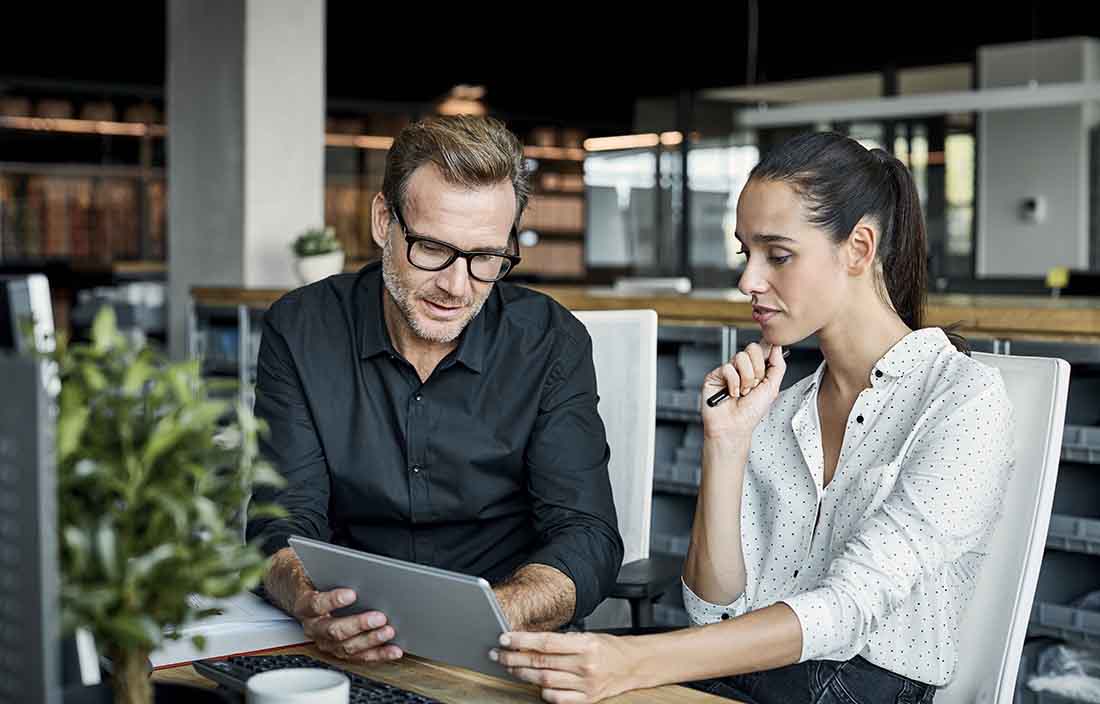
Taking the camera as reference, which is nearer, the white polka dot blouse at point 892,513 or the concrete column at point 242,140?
the white polka dot blouse at point 892,513

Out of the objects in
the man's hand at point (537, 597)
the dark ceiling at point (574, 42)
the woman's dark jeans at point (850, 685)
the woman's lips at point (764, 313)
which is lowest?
the woman's dark jeans at point (850, 685)

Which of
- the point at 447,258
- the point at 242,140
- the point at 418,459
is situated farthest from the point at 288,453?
the point at 242,140

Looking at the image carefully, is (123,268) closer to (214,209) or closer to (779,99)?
(214,209)

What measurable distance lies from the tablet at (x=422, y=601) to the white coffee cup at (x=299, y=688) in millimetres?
199

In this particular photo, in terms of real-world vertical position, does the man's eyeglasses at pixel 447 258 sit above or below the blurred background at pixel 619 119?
below

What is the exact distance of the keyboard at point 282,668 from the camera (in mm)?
1202

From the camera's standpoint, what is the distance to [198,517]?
0.82 m

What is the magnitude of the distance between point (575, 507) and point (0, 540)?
1192 millimetres

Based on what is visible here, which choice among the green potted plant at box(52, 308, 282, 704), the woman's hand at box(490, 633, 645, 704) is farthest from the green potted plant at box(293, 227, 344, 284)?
the green potted plant at box(52, 308, 282, 704)

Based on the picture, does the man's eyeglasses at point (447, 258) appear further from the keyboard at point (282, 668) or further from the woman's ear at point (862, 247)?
the keyboard at point (282, 668)

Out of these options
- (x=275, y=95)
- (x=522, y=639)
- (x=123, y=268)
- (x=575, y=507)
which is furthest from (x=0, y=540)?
(x=123, y=268)

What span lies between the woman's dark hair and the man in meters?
0.42

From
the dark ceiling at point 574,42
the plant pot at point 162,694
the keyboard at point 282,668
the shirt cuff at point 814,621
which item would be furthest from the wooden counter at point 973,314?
the dark ceiling at point 574,42

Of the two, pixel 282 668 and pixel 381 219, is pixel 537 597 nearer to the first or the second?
pixel 282 668
